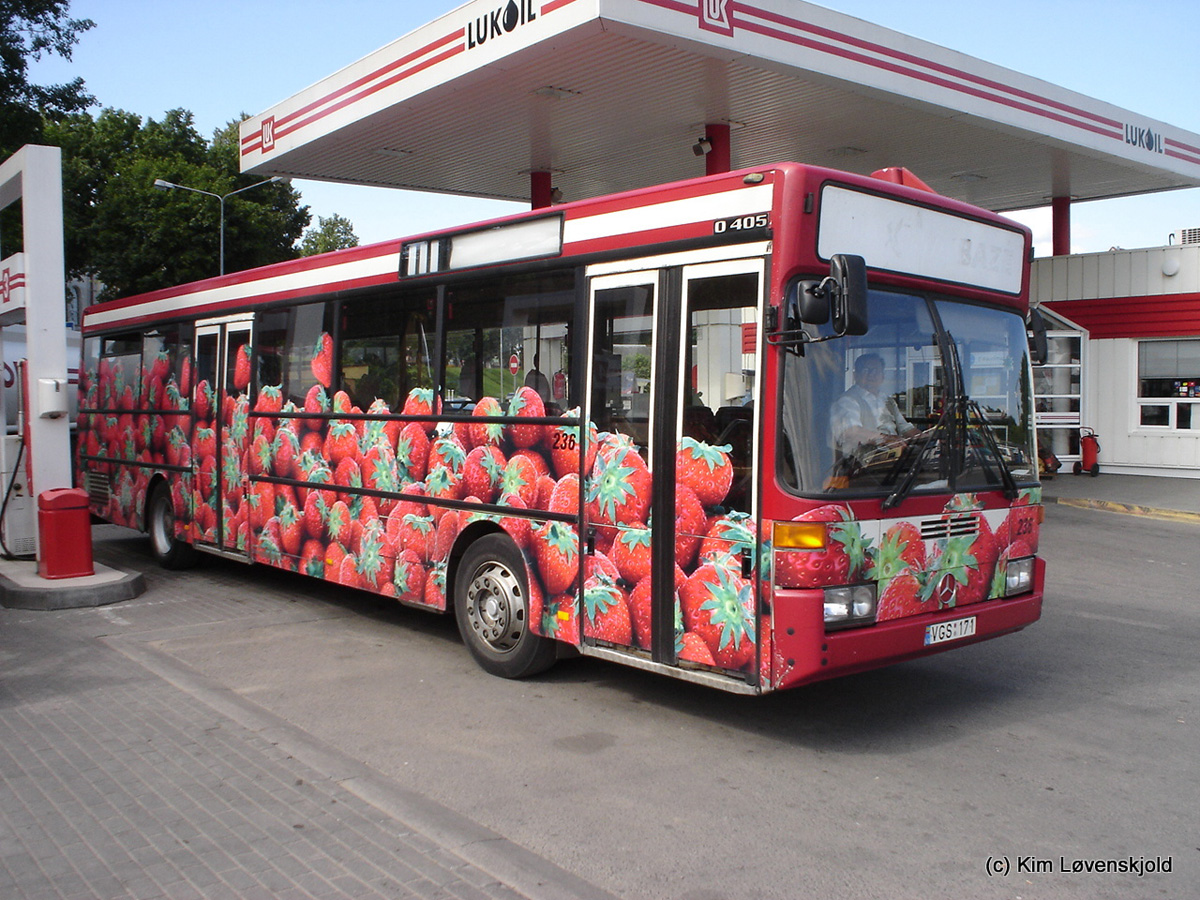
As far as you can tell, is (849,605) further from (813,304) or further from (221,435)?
(221,435)

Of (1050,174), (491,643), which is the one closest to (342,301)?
(491,643)

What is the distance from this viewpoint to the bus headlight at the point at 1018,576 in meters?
6.24

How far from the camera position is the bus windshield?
5301mm

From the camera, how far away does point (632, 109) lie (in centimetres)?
1541

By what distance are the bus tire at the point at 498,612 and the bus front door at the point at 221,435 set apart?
12.1 feet

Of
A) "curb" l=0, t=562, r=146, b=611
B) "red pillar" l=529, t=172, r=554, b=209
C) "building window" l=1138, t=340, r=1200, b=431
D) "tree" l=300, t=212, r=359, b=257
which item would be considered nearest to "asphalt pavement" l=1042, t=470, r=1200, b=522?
"building window" l=1138, t=340, r=1200, b=431

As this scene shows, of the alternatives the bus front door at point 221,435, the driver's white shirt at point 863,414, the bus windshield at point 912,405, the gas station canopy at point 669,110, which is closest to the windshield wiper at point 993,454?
the bus windshield at point 912,405

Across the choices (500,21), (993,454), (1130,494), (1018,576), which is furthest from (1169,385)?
(993,454)

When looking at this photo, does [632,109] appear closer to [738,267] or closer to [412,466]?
[412,466]

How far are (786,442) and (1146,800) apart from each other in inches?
92.2

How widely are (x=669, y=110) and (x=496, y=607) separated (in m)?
10.5

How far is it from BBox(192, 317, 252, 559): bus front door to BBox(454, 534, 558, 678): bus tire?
370cm

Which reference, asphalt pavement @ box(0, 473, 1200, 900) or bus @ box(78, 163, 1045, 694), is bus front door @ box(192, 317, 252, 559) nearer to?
bus @ box(78, 163, 1045, 694)

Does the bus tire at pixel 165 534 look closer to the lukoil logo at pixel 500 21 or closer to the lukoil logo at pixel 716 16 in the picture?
the lukoil logo at pixel 500 21
